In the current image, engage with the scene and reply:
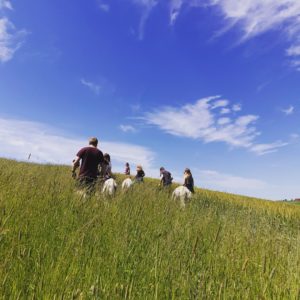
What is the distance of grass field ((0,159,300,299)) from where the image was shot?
2.54 meters

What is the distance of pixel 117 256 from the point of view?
3359 millimetres

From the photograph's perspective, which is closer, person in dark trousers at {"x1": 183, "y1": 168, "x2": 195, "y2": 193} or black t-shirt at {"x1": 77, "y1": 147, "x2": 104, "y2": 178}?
black t-shirt at {"x1": 77, "y1": 147, "x2": 104, "y2": 178}

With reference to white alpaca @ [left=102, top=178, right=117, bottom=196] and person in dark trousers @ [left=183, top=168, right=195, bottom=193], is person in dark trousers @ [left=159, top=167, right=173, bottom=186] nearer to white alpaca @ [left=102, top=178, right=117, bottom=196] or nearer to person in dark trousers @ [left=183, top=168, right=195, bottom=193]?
person in dark trousers @ [left=183, top=168, right=195, bottom=193]

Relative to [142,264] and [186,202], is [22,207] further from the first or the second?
[186,202]

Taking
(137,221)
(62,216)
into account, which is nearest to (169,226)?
(137,221)

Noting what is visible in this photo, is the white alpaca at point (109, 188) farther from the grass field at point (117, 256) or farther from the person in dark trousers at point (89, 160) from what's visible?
the grass field at point (117, 256)

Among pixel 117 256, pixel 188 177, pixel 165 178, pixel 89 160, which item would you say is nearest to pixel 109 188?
pixel 89 160

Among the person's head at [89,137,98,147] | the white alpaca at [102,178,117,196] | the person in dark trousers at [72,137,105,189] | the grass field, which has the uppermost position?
the person's head at [89,137,98,147]

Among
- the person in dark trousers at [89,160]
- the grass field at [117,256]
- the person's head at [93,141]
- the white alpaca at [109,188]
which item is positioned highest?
the person's head at [93,141]

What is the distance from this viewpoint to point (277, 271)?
381 centimetres

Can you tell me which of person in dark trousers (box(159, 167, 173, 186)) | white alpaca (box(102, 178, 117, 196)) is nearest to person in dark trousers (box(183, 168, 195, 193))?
person in dark trousers (box(159, 167, 173, 186))

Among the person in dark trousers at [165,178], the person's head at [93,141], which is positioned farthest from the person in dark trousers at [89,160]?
the person in dark trousers at [165,178]

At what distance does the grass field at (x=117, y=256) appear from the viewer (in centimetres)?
254

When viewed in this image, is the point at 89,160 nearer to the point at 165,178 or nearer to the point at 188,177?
the point at 188,177
